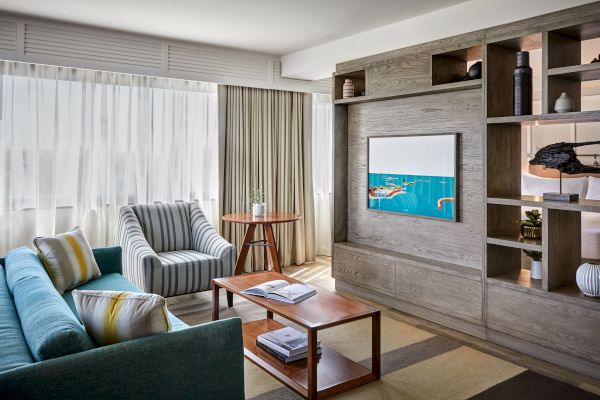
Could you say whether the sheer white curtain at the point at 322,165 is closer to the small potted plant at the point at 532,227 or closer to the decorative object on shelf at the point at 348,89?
the decorative object on shelf at the point at 348,89

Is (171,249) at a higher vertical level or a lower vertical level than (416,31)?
lower

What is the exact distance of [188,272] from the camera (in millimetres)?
3957

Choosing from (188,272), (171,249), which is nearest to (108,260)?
→ (188,272)

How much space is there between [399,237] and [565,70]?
190 cm

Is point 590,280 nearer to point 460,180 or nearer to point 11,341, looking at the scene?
point 460,180

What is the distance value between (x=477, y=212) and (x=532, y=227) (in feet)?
1.36

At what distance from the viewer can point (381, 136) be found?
440 centimetres

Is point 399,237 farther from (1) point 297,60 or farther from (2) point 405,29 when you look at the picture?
(1) point 297,60

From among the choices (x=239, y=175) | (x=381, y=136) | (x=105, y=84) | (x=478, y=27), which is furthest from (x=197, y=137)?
(x=478, y=27)

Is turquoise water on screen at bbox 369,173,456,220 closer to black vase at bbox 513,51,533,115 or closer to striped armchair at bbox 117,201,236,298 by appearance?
black vase at bbox 513,51,533,115

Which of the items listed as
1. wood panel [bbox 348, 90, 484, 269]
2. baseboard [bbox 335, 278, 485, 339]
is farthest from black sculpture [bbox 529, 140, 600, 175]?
baseboard [bbox 335, 278, 485, 339]

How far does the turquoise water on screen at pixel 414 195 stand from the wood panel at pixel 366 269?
1.53 feet

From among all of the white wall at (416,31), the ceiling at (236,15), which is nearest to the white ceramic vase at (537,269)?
the white wall at (416,31)

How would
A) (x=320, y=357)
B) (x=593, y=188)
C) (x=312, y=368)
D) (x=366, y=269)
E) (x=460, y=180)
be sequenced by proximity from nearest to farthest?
(x=312, y=368), (x=320, y=357), (x=460, y=180), (x=366, y=269), (x=593, y=188)
